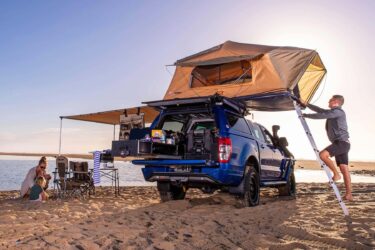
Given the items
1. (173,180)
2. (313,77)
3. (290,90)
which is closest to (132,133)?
(173,180)

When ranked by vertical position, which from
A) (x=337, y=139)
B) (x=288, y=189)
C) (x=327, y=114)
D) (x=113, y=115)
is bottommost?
(x=288, y=189)

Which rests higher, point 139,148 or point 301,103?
point 301,103

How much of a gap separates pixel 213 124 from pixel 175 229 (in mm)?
3058

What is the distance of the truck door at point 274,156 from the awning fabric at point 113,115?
3.86 meters

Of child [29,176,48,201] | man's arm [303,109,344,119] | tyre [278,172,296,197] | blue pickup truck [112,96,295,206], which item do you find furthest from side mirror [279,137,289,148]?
child [29,176,48,201]

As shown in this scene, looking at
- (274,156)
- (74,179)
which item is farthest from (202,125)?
(74,179)

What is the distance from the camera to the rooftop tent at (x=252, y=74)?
7.88 meters

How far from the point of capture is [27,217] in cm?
559

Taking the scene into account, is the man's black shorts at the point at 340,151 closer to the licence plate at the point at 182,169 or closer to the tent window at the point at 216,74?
the licence plate at the point at 182,169

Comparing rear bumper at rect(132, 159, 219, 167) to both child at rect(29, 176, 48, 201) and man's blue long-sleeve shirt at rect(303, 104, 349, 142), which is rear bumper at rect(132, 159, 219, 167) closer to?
man's blue long-sleeve shirt at rect(303, 104, 349, 142)

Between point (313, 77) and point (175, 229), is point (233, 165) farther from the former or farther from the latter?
point (313, 77)

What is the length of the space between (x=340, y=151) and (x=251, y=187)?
1.76m

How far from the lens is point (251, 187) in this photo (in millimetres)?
7121

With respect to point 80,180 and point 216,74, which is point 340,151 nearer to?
point 216,74
